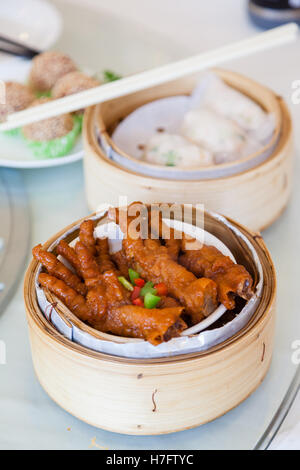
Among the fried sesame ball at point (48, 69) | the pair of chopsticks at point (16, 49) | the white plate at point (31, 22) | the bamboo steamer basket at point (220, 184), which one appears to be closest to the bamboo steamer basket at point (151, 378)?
the bamboo steamer basket at point (220, 184)

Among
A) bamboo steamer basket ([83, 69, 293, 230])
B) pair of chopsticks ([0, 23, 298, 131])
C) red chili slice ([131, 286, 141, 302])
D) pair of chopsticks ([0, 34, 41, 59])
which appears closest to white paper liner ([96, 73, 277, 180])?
bamboo steamer basket ([83, 69, 293, 230])

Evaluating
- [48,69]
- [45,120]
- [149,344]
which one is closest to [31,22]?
[48,69]

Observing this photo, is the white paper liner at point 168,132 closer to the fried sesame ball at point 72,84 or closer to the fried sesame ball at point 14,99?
the fried sesame ball at point 72,84

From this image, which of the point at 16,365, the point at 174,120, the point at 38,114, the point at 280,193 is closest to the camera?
the point at 16,365

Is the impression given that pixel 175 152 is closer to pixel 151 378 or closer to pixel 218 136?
pixel 218 136

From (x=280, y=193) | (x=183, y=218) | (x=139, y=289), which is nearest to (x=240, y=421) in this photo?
(x=139, y=289)

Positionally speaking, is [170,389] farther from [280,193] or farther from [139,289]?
[280,193]
